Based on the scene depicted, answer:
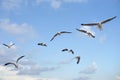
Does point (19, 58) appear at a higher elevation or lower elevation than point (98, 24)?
higher

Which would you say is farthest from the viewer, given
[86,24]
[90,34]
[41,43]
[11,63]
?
[41,43]

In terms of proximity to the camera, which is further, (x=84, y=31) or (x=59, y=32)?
(x=59, y=32)

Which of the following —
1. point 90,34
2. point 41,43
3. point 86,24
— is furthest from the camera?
point 41,43

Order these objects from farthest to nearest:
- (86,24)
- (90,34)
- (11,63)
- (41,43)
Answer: (41,43), (11,63), (90,34), (86,24)

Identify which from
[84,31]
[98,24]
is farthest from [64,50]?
[98,24]

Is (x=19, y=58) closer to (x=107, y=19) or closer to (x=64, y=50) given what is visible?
(x=64, y=50)

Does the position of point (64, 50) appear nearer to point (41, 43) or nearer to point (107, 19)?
point (41, 43)

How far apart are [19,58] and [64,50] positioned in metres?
19.5

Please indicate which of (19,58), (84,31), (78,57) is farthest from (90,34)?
(19,58)

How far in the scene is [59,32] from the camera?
13312cm

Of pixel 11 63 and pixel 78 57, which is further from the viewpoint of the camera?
pixel 78 57

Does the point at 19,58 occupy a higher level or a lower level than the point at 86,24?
higher

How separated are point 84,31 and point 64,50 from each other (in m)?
17.0

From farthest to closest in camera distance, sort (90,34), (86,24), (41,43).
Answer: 1. (41,43)
2. (90,34)
3. (86,24)
